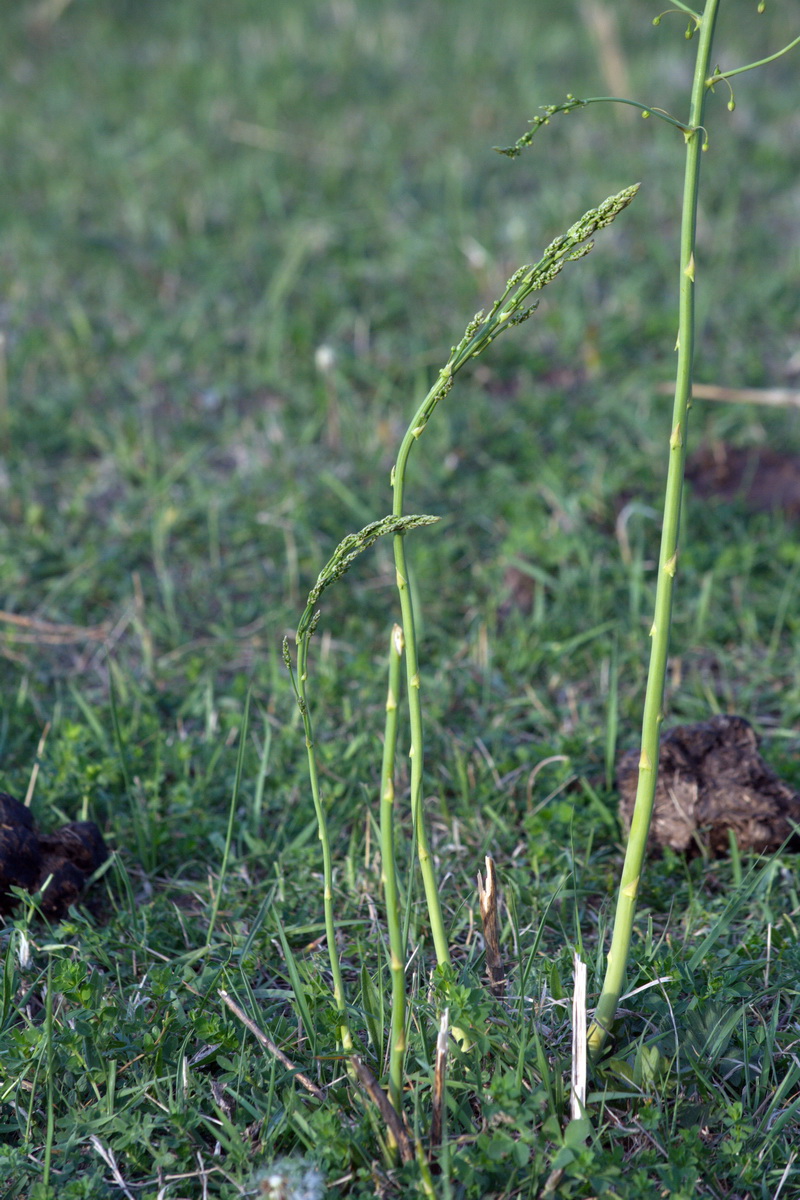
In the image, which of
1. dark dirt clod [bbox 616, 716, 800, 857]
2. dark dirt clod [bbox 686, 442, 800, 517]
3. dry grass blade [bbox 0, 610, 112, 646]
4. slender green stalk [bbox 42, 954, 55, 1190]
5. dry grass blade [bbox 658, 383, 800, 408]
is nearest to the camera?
slender green stalk [bbox 42, 954, 55, 1190]

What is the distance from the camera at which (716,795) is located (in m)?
2.14

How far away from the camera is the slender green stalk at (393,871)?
1.37 meters

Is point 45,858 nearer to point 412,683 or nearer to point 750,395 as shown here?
point 412,683

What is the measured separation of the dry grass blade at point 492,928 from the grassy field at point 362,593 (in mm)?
40

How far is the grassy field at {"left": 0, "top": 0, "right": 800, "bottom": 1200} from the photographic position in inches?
62.9

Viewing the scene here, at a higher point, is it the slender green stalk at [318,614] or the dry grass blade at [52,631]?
the slender green stalk at [318,614]

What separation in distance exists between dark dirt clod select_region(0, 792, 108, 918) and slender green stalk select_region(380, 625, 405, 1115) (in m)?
0.79

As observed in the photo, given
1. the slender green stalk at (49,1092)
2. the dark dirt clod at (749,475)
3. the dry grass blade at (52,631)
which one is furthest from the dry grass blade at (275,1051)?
the dark dirt clod at (749,475)

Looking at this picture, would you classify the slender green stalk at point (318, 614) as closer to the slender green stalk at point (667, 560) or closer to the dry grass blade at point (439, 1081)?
the dry grass blade at point (439, 1081)

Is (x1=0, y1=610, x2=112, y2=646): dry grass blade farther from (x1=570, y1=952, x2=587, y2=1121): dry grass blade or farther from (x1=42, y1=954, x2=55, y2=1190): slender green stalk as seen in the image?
(x1=570, y1=952, x2=587, y2=1121): dry grass blade

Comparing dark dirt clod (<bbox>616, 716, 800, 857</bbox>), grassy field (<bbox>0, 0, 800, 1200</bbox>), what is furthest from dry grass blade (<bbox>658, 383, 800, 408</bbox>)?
dark dirt clod (<bbox>616, 716, 800, 857</bbox>)

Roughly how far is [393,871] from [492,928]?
32 centimetres

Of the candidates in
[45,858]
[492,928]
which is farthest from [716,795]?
[45,858]

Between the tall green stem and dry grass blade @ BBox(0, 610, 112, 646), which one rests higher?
the tall green stem
